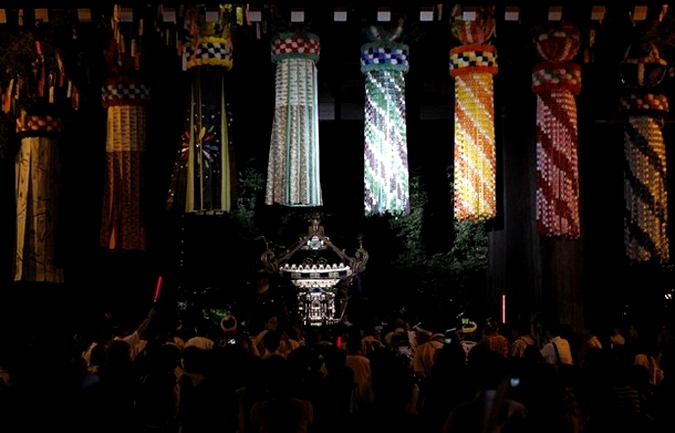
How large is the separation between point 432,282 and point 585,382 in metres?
9.96

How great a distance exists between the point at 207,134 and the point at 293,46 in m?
1.24

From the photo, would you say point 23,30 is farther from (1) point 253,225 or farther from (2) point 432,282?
(2) point 432,282

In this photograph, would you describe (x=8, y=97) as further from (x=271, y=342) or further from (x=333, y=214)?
(x=333, y=214)

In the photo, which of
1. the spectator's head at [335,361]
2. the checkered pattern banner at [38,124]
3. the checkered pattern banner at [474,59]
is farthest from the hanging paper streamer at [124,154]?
the spectator's head at [335,361]

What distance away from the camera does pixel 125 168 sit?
37.9 ft

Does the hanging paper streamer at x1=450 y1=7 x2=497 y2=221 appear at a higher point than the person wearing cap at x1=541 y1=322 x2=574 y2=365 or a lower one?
higher

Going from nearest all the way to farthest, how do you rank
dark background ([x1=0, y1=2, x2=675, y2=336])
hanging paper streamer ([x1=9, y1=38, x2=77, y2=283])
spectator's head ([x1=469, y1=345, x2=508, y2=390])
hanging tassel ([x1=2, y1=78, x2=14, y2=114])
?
spectator's head ([x1=469, y1=345, x2=508, y2=390])
hanging tassel ([x1=2, y1=78, x2=14, y2=114])
hanging paper streamer ([x1=9, y1=38, x2=77, y2=283])
dark background ([x1=0, y1=2, x2=675, y2=336])

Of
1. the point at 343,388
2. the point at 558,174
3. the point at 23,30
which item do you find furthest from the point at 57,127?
the point at 343,388

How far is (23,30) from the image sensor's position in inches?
460

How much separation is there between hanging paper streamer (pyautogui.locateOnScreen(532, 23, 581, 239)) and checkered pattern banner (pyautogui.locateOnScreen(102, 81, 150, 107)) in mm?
4162

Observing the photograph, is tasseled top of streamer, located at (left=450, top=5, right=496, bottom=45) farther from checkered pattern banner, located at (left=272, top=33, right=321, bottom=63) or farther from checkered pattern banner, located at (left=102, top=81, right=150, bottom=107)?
checkered pattern banner, located at (left=102, top=81, right=150, bottom=107)

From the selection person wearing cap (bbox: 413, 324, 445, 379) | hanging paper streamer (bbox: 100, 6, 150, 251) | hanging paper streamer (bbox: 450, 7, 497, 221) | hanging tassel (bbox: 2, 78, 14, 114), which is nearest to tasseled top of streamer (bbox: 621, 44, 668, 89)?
hanging paper streamer (bbox: 450, 7, 497, 221)

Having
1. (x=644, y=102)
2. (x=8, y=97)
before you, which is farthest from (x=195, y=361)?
(x=644, y=102)

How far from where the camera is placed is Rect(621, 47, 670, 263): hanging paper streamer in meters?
12.0
